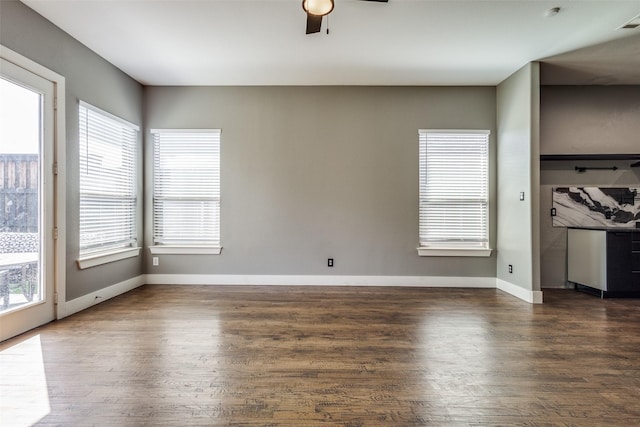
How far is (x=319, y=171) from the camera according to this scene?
4570 mm

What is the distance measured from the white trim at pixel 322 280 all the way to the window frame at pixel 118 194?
0.67 metres

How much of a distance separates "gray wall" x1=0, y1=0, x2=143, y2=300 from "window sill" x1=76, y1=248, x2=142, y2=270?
0.06 meters

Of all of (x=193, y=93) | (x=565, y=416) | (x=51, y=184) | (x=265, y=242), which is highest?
(x=193, y=93)

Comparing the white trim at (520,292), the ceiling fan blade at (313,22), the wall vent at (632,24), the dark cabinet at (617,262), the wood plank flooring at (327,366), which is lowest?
the wood plank flooring at (327,366)

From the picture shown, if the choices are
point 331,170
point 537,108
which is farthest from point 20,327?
point 537,108

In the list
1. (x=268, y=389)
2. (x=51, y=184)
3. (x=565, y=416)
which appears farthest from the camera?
(x=51, y=184)

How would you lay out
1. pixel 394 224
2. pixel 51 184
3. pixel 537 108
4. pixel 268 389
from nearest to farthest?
pixel 268 389
pixel 51 184
pixel 537 108
pixel 394 224

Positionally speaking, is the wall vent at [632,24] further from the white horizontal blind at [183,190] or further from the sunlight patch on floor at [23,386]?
the sunlight patch on floor at [23,386]

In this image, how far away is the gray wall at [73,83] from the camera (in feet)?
8.86

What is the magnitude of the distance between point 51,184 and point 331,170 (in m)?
3.16

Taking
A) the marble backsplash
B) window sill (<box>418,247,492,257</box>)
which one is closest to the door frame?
window sill (<box>418,247,492,257</box>)

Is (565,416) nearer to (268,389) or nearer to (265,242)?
(268,389)

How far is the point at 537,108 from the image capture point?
3.77m

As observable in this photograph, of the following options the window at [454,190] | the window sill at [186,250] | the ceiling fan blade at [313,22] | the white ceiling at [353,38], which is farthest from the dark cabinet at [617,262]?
the window sill at [186,250]
